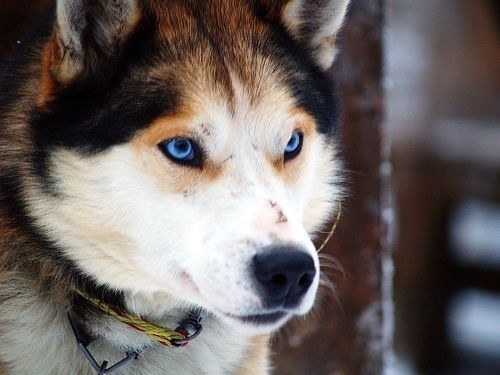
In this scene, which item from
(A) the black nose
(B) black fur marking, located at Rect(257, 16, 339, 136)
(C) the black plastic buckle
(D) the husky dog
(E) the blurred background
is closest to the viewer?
(A) the black nose

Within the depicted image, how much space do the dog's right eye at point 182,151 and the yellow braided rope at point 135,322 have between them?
1.67 ft

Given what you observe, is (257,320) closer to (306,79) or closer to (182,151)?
(182,151)

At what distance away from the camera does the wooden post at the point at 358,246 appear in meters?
4.11

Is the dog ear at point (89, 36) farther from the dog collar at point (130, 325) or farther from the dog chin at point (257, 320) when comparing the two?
the dog chin at point (257, 320)

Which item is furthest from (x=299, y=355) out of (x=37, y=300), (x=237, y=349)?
(x=37, y=300)

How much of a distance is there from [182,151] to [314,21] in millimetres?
751

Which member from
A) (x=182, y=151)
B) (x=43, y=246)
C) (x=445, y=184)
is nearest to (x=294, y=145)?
(x=182, y=151)

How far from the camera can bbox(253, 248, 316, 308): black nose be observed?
2.31 metres

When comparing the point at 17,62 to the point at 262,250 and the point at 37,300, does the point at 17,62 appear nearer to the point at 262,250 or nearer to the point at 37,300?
the point at 37,300

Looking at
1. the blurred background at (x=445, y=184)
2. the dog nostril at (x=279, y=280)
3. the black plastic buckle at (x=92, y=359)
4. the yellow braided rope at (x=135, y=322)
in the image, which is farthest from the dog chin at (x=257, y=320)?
the blurred background at (x=445, y=184)

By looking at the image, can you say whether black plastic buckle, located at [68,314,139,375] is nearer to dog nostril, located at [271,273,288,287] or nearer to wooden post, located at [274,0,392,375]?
dog nostril, located at [271,273,288,287]

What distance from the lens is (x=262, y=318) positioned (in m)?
2.44

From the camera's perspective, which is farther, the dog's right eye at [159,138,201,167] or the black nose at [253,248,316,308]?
the dog's right eye at [159,138,201,167]

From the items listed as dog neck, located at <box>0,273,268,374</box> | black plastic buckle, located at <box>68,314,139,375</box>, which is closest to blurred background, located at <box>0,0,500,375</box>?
dog neck, located at <box>0,273,268,374</box>
